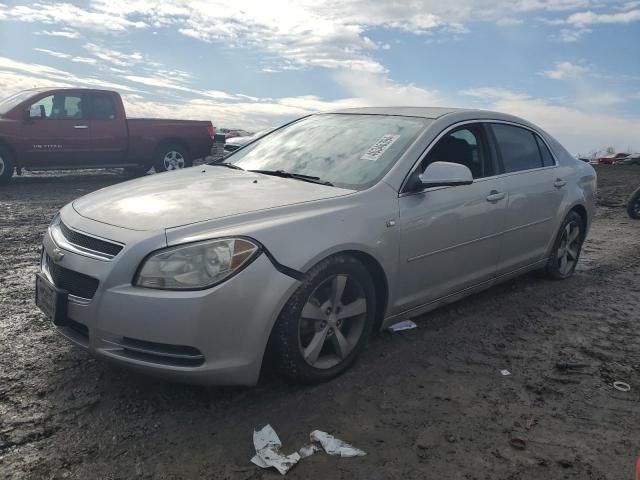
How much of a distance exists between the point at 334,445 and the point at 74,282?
152 cm

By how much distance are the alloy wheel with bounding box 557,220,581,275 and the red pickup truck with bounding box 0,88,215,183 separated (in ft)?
29.6

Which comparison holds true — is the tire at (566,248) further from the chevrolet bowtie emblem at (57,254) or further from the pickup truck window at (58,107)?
the pickup truck window at (58,107)

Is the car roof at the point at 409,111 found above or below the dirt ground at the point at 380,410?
above

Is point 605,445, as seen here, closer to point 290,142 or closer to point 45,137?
point 290,142

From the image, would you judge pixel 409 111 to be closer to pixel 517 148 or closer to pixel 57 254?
pixel 517 148

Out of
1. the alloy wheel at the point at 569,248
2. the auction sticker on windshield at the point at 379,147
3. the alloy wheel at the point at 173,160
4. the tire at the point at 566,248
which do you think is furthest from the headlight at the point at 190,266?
the alloy wheel at the point at 173,160

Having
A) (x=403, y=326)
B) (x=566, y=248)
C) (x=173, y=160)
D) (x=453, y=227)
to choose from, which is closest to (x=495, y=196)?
(x=453, y=227)

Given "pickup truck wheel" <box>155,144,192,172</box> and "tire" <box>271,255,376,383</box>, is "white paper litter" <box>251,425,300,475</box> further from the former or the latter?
"pickup truck wheel" <box>155,144,192,172</box>

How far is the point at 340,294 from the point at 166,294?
3.23ft

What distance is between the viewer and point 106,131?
11.4 meters

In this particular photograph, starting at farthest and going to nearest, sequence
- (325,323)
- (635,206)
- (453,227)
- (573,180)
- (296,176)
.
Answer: (635,206)
(573,180)
(453,227)
(296,176)
(325,323)

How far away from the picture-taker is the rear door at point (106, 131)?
37.2 feet

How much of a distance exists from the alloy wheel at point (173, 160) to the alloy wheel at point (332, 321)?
32.2ft

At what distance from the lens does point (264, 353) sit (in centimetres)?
286
